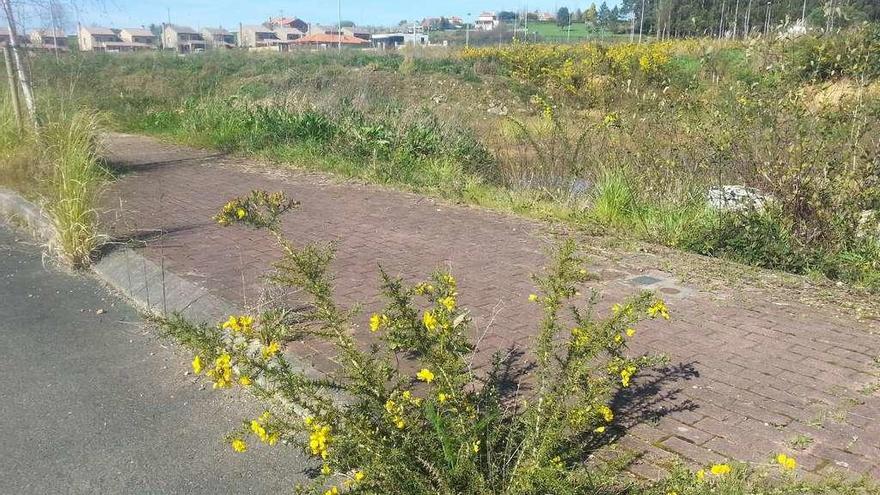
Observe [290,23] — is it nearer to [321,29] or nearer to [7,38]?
[321,29]

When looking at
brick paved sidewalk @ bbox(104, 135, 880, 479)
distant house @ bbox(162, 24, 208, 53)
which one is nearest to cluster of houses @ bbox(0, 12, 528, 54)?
distant house @ bbox(162, 24, 208, 53)

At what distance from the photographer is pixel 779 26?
705 centimetres

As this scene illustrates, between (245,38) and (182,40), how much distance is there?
77.7ft

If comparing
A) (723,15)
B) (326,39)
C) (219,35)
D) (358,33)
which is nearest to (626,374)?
(723,15)

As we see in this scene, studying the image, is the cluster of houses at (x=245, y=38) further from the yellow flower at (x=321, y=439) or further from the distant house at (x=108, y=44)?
the yellow flower at (x=321, y=439)

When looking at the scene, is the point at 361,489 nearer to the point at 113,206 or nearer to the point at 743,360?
the point at 743,360

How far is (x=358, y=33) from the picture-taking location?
105000 millimetres

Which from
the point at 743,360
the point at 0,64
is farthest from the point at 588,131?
the point at 0,64

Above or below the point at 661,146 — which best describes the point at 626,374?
below

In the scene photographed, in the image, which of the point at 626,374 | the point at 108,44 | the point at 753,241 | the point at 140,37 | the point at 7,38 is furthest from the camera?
the point at 140,37

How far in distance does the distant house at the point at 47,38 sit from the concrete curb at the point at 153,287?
6.44m

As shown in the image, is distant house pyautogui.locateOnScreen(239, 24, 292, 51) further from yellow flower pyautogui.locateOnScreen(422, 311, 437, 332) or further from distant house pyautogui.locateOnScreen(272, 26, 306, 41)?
yellow flower pyautogui.locateOnScreen(422, 311, 437, 332)

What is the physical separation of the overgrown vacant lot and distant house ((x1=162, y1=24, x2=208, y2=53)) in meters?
45.2

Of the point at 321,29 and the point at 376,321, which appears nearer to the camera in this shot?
the point at 376,321
